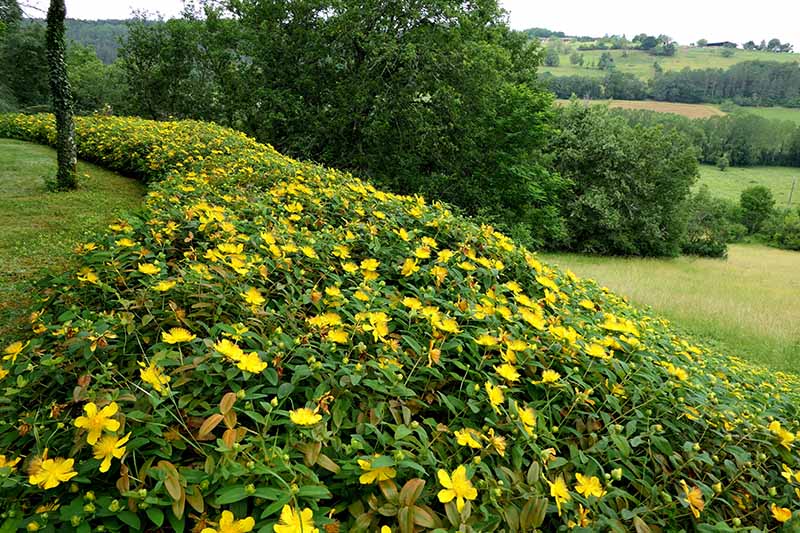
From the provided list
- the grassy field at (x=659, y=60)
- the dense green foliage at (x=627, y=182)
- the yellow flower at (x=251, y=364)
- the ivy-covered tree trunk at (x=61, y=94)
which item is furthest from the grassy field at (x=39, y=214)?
the grassy field at (x=659, y=60)

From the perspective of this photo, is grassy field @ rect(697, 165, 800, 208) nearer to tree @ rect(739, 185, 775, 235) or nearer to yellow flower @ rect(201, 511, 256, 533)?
tree @ rect(739, 185, 775, 235)

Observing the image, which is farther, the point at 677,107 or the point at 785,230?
the point at 677,107

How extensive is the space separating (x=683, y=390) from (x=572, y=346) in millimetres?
378

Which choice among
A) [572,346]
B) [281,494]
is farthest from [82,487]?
[572,346]

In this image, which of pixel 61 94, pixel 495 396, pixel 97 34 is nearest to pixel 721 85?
pixel 97 34

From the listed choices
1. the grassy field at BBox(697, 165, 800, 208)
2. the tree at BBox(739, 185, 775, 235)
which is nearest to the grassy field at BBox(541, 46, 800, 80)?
the grassy field at BBox(697, 165, 800, 208)

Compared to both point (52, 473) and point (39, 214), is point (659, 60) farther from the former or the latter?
point (52, 473)

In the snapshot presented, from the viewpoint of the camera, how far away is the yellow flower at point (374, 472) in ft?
3.35

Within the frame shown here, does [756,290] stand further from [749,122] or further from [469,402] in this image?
[749,122]

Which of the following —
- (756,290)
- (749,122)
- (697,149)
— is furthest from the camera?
(749,122)

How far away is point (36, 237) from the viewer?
13.3ft

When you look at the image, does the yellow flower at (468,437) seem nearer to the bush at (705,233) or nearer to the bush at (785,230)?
the bush at (705,233)

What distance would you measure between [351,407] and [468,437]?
328 millimetres

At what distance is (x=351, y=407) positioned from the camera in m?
1.27
